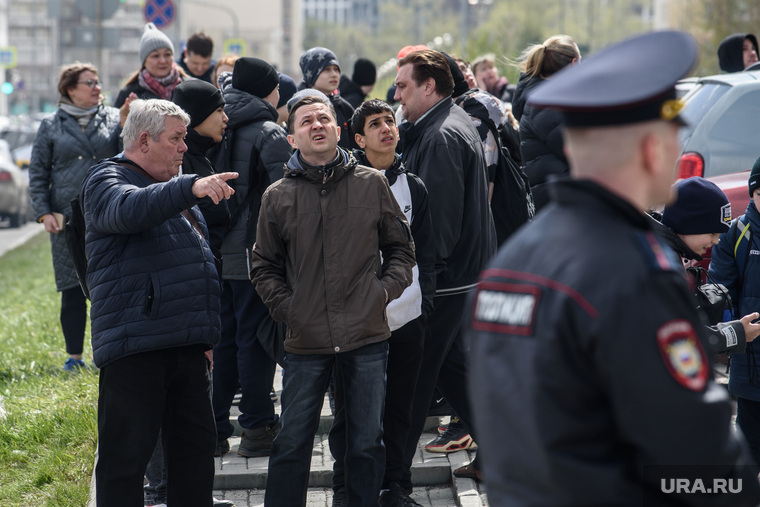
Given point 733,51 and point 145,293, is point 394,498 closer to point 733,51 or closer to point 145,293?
point 145,293

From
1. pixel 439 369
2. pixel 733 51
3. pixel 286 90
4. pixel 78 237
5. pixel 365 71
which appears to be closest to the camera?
pixel 78 237

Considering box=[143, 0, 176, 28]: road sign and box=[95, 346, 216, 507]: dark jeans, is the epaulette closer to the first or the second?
box=[95, 346, 216, 507]: dark jeans

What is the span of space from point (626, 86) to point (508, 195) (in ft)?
13.2

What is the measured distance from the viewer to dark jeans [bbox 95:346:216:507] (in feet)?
13.0

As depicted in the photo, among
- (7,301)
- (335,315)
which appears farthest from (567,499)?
(7,301)

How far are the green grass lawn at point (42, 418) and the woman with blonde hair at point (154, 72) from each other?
6.95 ft

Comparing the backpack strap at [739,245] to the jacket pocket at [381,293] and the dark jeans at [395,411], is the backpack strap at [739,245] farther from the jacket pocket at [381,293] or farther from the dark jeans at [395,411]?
the jacket pocket at [381,293]

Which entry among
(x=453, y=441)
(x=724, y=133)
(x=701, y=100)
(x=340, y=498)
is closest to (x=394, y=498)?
(x=340, y=498)

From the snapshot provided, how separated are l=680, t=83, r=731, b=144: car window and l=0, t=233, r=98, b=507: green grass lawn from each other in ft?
15.6

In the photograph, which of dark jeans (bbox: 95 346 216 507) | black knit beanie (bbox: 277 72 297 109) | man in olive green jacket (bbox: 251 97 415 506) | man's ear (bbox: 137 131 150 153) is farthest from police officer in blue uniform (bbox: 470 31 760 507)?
black knit beanie (bbox: 277 72 297 109)

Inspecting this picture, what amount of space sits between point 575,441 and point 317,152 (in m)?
2.68

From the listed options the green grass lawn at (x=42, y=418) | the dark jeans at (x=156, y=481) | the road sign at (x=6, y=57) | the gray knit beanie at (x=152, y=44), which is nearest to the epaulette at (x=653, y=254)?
the dark jeans at (x=156, y=481)

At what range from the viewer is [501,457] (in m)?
1.87

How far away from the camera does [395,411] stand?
4.71 meters
